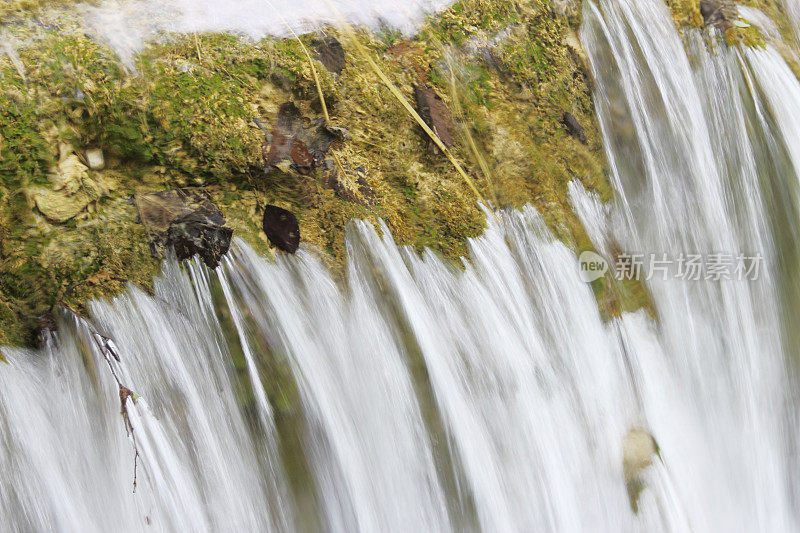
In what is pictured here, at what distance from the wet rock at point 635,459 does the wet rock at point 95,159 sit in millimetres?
3189

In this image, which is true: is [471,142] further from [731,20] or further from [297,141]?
[731,20]

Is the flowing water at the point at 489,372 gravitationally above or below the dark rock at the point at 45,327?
below

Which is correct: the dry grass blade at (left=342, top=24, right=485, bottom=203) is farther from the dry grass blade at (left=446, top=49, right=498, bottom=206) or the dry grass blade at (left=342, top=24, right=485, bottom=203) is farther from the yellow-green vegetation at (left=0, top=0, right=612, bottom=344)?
the dry grass blade at (left=446, top=49, right=498, bottom=206)

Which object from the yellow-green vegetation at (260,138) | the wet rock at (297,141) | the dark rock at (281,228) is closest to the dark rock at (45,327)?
the yellow-green vegetation at (260,138)

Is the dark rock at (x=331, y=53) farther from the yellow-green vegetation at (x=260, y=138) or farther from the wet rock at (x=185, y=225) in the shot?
the wet rock at (x=185, y=225)

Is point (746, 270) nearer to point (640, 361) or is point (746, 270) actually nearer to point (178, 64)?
point (640, 361)

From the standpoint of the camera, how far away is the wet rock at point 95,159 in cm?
244

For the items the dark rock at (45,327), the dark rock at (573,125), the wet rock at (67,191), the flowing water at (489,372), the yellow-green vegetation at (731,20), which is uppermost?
the yellow-green vegetation at (731,20)

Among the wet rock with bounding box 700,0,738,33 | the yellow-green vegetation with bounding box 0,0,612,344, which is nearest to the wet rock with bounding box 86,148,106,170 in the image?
the yellow-green vegetation with bounding box 0,0,612,344

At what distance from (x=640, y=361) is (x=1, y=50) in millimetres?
3702

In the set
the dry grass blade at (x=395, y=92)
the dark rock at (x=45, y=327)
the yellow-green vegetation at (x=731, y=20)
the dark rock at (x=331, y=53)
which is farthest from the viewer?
the yellow-green vegetation at (x=731, y=20)

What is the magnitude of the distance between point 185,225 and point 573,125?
2.35 meters

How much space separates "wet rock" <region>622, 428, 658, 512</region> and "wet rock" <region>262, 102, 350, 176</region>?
246 cm

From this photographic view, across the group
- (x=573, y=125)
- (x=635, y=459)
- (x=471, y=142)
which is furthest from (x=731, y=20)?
(x=635, y=459)
